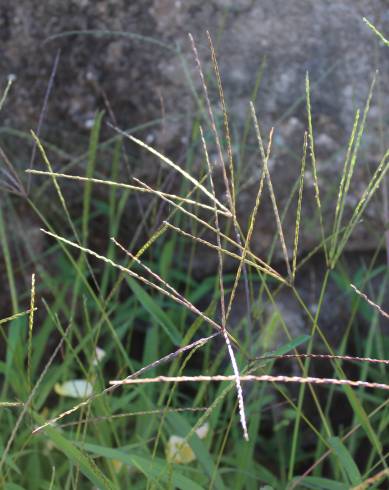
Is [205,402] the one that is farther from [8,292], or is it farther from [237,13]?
[237,13]

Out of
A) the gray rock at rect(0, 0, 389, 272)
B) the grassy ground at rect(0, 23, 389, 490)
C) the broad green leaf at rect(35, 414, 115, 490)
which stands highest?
the gray rock at rect(0, 0, 389, 272)

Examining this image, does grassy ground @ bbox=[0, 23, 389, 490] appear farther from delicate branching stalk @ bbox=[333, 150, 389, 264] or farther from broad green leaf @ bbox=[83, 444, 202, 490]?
delicate branching stalk @ bbox=[333, 150, 389, 264]

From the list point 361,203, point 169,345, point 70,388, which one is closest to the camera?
point 361,203

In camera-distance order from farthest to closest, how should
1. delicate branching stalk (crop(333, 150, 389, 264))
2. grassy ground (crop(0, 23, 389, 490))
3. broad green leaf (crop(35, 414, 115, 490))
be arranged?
grassy ground (crop(0, 23, 389, 490))
broad green leaf (crop(35, 414, 115, 490))
delicate branching stalk (crop(333, 150, 389, 264))

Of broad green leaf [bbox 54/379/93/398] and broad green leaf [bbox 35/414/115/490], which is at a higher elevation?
broad green leaf [bbox 35/414/115/490]

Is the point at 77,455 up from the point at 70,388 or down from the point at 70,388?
up

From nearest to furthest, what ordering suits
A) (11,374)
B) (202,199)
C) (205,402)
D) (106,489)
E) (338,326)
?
1. (106,489)
2. (11,374)
3. (205,402)
4. (202,199)
5. (338,326)

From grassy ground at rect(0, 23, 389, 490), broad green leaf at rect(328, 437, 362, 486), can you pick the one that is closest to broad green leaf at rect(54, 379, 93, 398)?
grassy ground at rect(0, 23, 389, 490)

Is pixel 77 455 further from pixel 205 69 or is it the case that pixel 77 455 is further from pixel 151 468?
pixel 205 69

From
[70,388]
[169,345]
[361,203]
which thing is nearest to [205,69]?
[169,345]

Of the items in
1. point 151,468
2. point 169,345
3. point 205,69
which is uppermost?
point 205,69

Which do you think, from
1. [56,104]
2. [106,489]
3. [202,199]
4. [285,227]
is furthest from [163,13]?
[106,489]
